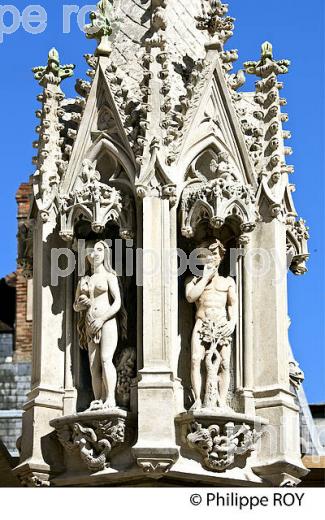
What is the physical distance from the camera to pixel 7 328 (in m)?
37.5

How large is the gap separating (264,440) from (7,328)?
54.0 ft

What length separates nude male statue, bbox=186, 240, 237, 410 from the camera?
70.4 ft

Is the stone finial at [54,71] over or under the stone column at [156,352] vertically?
over

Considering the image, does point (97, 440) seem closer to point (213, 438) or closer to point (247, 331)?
point (213, 438)

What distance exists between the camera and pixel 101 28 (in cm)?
2284

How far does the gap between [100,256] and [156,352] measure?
1.33m

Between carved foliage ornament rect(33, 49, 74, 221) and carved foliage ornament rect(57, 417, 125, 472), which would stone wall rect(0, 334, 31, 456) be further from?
carved foliage ornament rect(57, 417, 125, 472)

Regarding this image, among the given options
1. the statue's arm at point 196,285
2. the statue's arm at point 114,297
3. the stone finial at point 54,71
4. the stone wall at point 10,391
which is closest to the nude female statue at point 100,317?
the statue's arm at point 114,297

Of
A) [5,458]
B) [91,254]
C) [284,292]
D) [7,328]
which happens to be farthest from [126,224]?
[7,328]

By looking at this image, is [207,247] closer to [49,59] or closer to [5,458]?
[49,59]

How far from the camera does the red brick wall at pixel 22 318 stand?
119 ft

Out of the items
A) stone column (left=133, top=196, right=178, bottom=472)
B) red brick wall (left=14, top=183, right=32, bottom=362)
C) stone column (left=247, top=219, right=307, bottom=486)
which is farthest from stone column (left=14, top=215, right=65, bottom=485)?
red brick wall (left=14, top=183, right=32, bottom=362)

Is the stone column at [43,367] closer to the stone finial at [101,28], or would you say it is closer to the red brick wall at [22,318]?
the stone finial at [101,28]

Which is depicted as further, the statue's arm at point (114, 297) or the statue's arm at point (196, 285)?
the statue's arm at point (196, 285)
